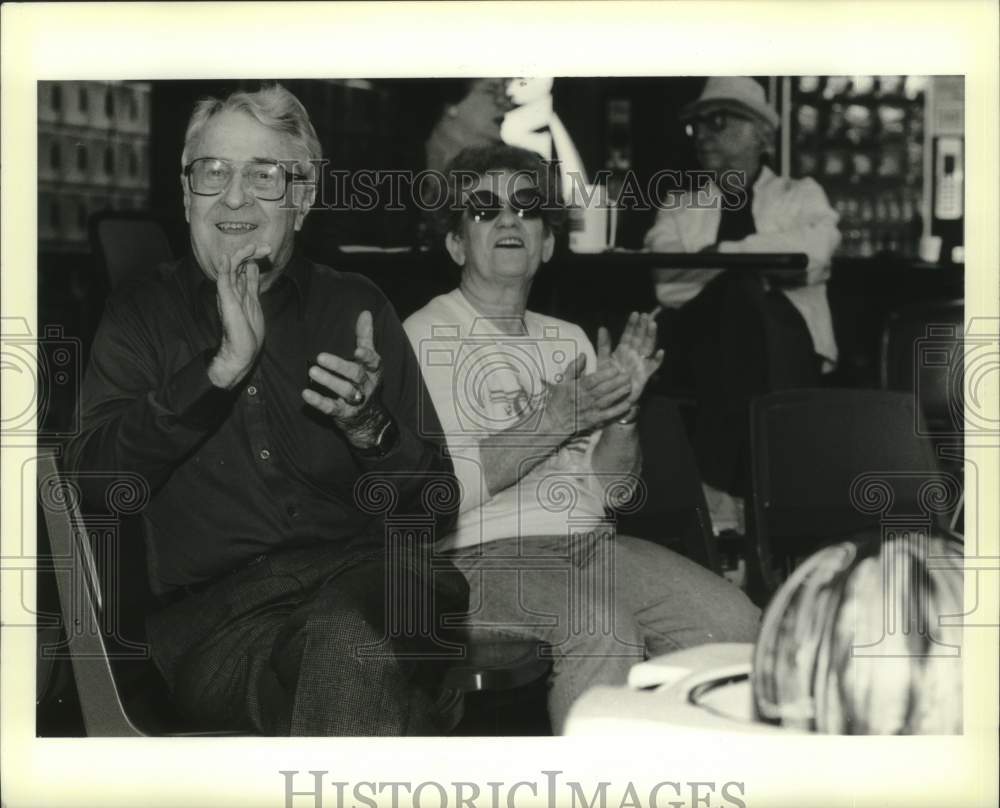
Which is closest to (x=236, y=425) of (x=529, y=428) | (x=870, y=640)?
(x=529, y=428)

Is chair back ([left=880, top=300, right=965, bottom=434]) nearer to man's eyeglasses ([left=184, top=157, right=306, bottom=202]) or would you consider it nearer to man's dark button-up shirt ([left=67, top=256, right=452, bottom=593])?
man's dark button-up shirt ([left=67, top=256, right=452, bottom=593])

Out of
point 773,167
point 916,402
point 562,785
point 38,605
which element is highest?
point 773,167

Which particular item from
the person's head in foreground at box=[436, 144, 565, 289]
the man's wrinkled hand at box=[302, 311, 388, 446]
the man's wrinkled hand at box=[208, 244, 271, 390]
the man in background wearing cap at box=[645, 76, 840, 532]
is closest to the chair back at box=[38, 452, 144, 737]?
the man's wrinkled hand at box=[208, 244, 271, 390]

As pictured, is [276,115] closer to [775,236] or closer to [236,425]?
[236,425]

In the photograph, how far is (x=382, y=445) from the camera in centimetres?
397

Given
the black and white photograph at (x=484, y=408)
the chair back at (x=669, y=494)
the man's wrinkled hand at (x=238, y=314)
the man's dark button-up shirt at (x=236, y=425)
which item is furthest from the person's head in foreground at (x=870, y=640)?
the man's wrinkled hand at (x=238, y=314)

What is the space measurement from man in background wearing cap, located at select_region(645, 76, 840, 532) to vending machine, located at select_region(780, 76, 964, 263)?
5 centimetres

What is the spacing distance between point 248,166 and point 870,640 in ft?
5.22

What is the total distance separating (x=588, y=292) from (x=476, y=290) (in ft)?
0.75

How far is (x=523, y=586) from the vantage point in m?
3.98

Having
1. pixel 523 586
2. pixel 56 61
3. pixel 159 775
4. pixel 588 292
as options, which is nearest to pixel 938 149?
pixel 588 292

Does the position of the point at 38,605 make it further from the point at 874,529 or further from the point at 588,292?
the point at 874,529

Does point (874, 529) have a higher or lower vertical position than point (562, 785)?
higher

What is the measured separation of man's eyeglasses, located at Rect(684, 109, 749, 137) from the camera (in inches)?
155
